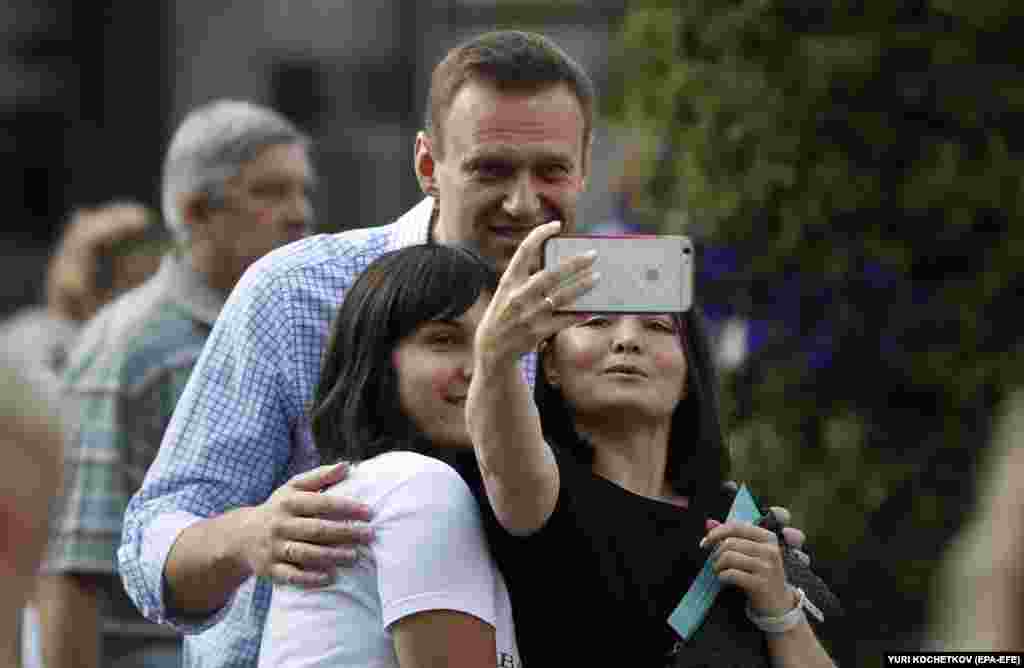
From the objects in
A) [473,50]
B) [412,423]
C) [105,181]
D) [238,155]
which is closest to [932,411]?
[238,155]

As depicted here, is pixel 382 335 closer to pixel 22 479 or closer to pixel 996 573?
pixel 22 479

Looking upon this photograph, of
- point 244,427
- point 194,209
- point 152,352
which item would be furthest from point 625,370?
point 194,209

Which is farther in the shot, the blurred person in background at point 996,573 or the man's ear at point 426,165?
the man's ear at point 426,165

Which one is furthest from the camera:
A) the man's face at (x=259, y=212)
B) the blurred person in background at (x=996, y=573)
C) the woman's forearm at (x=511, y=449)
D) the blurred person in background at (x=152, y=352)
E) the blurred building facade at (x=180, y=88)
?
the blurred building facade at (x=180, y=88)

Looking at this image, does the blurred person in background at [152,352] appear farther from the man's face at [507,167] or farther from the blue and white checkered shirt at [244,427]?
the man's face at [507,167]

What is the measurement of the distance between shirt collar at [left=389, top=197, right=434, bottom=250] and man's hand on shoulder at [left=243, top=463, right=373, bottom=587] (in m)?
0.73

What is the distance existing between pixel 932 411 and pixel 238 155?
7.96 feet

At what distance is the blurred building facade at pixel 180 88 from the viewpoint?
1259 cm

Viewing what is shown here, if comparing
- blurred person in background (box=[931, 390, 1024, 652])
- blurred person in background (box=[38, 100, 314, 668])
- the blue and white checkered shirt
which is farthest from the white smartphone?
blurred person in background (box=[38, 100, 314, 668])

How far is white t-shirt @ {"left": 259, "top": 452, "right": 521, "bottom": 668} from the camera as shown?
288 cm

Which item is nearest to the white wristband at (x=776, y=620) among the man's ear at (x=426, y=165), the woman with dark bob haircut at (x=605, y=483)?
the woman with dark bob haircut at (x=605, y=483)

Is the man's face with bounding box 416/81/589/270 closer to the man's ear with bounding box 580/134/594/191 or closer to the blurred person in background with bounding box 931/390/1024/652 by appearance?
the man's ear with bounding box 580/134/594/191

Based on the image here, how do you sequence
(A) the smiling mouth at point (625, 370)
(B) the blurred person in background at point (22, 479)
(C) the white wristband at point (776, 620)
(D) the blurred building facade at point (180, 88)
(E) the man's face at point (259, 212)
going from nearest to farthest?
1. (B) the blurred person in background at point (22, 479)
2. (C) the white wristband at point (776, 620)
3. (A) the smiling mouth at point (625, 370)
4. (E) the man's face at point (259, 212)
5. (D) the blurred building facade at point (180, 88)

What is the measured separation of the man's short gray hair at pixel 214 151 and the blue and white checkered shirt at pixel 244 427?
214 cm
